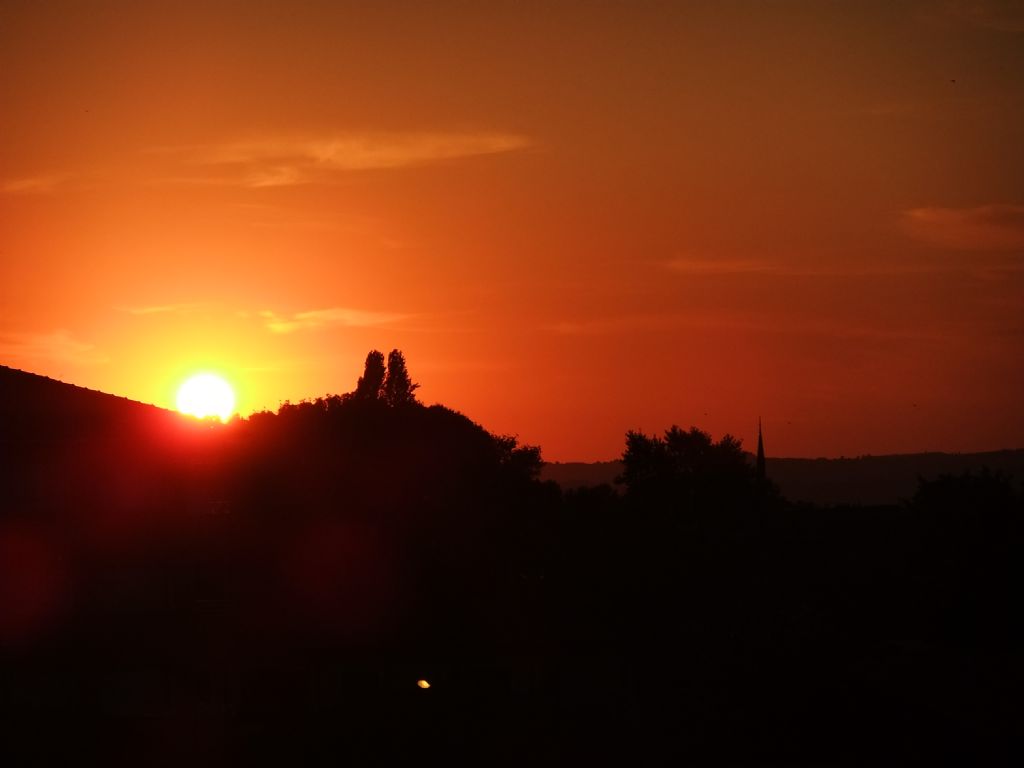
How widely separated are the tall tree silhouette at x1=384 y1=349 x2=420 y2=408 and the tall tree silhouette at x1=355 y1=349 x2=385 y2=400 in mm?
514

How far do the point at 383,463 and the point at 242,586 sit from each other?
54.7ft

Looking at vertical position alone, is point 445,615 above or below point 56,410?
below

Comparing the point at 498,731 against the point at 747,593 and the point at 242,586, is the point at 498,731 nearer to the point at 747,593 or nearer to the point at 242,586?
the point at 747,593

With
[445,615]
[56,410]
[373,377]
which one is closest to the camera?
[56,410]

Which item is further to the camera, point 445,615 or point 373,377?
point 373,377

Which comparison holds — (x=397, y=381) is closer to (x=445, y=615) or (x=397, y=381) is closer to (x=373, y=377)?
(x=373, y=377)

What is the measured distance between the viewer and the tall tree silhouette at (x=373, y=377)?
7904cm

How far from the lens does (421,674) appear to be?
75.1 ft

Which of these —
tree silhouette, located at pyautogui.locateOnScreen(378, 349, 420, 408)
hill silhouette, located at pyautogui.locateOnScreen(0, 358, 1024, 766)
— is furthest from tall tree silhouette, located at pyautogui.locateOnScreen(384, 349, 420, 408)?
hill silhouette, located at pyautogui.locateOnScreen(0, 358, 1024, 766)

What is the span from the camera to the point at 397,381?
81688 mm

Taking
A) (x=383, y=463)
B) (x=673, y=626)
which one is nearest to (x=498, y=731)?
(x=673, y=626)

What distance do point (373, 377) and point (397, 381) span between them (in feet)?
6.15

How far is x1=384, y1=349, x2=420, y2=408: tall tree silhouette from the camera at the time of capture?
264 ft

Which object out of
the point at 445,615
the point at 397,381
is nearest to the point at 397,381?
the point at 397,381
